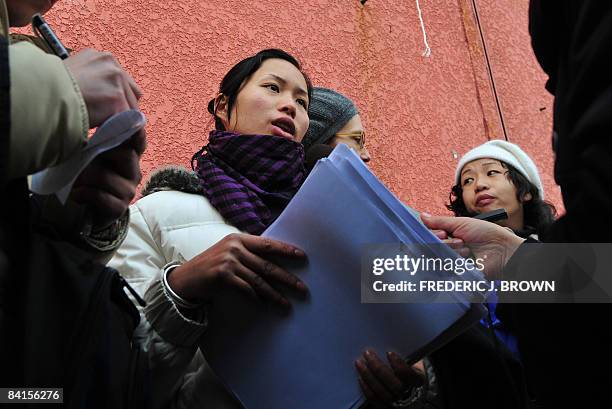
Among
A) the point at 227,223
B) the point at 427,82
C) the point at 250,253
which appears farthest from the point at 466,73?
the point at 250,253

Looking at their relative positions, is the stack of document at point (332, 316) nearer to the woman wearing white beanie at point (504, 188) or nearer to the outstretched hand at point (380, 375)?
the outstretched hand at point (380, 375)

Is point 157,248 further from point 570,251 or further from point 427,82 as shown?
point 427,82

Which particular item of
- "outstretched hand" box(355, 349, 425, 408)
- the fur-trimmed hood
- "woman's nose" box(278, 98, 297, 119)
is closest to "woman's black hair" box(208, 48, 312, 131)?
"woman's nose" box(278, 98, 297, 119)

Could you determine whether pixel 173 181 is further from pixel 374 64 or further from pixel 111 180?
pixel 374 64

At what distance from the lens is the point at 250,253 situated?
0.93 metres

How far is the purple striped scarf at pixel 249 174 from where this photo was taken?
129 centimetres

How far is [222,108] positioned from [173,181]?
1.37ft

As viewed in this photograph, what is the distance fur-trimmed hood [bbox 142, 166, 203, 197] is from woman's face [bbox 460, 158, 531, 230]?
4.21ft

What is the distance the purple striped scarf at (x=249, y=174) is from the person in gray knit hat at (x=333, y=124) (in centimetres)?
72

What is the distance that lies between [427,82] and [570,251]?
3.19 metres

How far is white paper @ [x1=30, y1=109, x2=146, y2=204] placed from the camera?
0.66 metres

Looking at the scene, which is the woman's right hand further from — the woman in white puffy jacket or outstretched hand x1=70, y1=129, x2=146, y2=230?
outstretched hand x1=70, y1=129, x2=146, y2=230

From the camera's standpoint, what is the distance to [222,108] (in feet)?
5.56

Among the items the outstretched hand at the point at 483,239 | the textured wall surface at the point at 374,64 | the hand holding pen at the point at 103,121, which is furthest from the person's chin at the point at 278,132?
the textured wall surface at the point at 374,64
